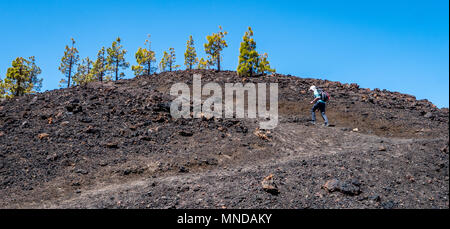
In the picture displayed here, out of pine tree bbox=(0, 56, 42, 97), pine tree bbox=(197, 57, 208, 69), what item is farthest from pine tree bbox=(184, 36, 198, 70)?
pine tree bbox=(0, 56, 42, 97)

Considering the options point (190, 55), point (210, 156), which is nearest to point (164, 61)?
point (190, 55)

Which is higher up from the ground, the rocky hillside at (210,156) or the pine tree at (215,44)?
the pine tree at (215,44)

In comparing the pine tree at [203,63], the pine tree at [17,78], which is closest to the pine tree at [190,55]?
the pine tree at [203,63]

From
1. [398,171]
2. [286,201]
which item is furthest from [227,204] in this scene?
[398,171]

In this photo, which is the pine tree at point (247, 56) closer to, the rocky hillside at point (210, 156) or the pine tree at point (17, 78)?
the rocky hillside at point (210, 156)

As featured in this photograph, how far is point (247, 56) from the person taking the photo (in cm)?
2539

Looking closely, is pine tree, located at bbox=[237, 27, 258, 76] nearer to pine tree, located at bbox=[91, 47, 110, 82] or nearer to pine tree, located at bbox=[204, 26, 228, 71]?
pine tree, located at bbox=[204, 26, 228, 71]

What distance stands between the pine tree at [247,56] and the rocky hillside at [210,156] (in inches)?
271

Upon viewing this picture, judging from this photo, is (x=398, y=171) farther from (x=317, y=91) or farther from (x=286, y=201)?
(x=317, y=91)

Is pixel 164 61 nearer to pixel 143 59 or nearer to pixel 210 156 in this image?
pixel 143 59

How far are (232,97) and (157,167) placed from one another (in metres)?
10.1

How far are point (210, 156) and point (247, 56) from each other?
53.3ft

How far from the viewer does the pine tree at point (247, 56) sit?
24.3 meters
